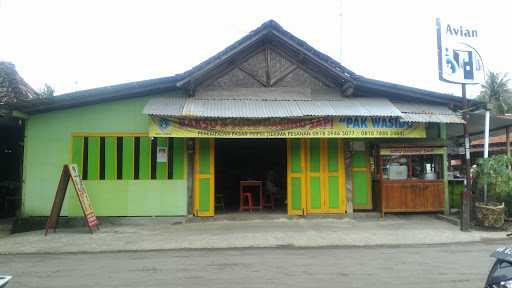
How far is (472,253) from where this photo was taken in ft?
28.6

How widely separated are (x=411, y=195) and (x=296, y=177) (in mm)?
3352

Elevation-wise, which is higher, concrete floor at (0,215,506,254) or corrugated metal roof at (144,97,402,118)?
corrugated metal roof at (144,97,402,118)

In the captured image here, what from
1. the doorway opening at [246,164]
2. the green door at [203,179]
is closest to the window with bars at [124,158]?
the green door at [203,179]

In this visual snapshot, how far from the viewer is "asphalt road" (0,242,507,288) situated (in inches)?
258

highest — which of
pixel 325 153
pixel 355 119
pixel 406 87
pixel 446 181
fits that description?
pixel 406 87

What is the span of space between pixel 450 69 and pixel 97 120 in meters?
9.67

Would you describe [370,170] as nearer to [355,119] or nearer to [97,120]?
[355,119]

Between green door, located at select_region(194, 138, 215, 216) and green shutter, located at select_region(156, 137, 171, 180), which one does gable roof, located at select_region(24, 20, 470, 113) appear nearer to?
green shutter, located at select_region(156, 137, 171, 180)

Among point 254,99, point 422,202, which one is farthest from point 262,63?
point 422,202

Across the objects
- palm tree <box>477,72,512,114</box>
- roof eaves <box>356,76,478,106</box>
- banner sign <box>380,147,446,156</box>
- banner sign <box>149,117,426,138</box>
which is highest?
palm tree <box>477,72,512,114</box>

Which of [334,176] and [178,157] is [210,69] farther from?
[334,176]

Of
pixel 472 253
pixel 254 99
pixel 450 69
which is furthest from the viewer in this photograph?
pixel 254 99

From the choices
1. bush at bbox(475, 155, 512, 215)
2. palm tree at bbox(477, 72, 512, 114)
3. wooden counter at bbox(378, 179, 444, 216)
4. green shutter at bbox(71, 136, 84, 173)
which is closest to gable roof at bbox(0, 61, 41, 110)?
green shutter at bbox(71, 136, 84, 173)

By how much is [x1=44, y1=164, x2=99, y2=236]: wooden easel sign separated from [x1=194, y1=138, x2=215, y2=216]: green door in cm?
277
